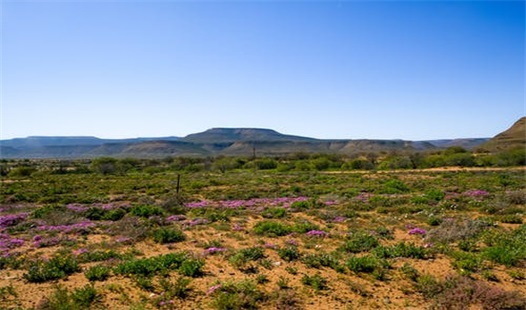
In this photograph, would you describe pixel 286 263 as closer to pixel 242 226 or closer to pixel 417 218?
pixel 242 226

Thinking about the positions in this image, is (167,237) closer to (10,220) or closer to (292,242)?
(292,242)


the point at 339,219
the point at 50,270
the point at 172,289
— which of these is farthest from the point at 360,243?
the point at 50,270

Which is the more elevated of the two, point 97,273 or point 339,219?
point 97,273

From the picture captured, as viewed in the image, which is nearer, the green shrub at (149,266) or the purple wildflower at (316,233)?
the green shrub at (149,266)

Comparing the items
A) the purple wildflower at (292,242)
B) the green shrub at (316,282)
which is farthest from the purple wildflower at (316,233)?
the green shrub at (316,282)

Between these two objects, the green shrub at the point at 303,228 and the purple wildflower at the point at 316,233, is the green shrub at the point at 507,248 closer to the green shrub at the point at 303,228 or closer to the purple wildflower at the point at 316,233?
the purple wildflower at the point at 316,233

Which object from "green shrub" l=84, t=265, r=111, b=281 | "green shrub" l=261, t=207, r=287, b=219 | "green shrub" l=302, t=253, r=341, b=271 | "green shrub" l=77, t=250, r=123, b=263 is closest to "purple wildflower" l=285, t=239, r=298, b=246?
"green shrub" l=302, t=253, r=341, b=271

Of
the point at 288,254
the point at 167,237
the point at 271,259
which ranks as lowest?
the point at 167,237

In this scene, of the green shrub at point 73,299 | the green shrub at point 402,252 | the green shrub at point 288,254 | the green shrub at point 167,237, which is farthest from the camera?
the green shrub at point 167,237

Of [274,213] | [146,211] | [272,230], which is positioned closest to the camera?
[272,230]

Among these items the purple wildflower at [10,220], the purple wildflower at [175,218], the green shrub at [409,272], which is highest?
the green shrub at [409,272]

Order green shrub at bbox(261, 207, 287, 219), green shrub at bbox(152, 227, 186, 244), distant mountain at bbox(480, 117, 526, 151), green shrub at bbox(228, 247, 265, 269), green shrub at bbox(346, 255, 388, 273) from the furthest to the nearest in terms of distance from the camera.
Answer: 1. distant mountain at bbox(480, 117, 526, 151)
2. green shrub at bbox(261, 207, 287, 219)
3. green shrub at bbox(152, 227, 186, 244)
4. green shrub at bbox(228, 247, 265, 269)
5. green shrub at bbox(346, 255, 388, 273)

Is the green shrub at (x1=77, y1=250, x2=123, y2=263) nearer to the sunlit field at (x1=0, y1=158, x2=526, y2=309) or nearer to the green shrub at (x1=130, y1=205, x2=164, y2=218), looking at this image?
the sunlit field at (x1=0, y1=158, x2=526, y2=309)

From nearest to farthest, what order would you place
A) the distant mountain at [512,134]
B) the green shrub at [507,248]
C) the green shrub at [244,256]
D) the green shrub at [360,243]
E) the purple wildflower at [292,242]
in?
1. the green shrub at [507,248]
2. the green shrub at [244,256]
3. the green shrub at [360,243]
4. the purple wildflower at [292,242]
5. the distant mountain at [512,134]
